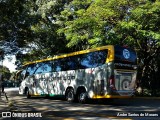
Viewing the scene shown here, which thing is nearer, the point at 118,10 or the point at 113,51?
the point at 113,51

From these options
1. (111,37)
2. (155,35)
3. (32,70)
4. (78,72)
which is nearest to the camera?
(78,72)

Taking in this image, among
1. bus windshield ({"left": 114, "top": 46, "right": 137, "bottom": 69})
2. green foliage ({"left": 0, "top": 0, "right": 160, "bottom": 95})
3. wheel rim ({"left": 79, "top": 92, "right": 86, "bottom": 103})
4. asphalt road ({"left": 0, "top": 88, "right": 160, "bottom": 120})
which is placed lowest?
asphalt road ({"left": 0, "top": 88, "right": 160, "bottom": 120})

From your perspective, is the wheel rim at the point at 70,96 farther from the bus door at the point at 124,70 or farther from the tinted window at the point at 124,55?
the tinted window at the point at 124,55

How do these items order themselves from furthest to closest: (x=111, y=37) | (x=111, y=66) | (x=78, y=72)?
(x=111, y=37), (x=78, y=72), (x=111, y=66)

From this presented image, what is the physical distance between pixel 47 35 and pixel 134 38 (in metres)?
13.3

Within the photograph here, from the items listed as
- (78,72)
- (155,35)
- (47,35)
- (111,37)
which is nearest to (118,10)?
(111,37)

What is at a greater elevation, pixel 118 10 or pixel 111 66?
pixel 118 10

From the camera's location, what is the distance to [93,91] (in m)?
Answer: 18.9

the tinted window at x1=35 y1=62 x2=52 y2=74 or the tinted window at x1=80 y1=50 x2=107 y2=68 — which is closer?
the tinted window at x1=80 y1=50 x2=107 y2=68

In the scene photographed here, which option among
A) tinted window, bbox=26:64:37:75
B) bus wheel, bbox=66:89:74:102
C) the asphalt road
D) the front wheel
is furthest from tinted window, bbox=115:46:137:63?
tinted window, bbox=26:64:37:75

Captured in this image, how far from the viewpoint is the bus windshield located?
59.0ft

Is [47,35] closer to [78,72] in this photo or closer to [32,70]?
[32,70]

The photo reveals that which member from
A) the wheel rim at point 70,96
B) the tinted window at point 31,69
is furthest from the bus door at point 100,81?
the tinted window at point 31,69

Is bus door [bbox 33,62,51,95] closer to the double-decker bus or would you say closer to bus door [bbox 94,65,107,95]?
the double-decker bus
